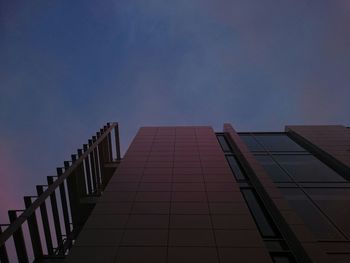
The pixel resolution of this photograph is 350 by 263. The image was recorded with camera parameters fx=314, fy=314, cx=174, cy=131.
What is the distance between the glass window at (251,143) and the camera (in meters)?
20.1

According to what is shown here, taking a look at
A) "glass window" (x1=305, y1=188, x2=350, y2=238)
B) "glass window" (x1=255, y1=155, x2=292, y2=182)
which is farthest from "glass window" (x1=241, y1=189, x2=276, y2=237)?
"glass window" (x1=305, y1=188, x2=350, y2=238)

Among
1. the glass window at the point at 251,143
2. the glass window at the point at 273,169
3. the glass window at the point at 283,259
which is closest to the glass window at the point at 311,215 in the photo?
the glass window at the point at 273,169

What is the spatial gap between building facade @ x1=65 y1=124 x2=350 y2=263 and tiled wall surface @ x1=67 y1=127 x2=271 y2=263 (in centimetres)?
3

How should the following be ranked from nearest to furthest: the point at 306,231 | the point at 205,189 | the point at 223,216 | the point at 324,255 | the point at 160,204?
the point at 324,255
the point at 306,231
the point at 223,216
the point at 160,204
the point at 205,189

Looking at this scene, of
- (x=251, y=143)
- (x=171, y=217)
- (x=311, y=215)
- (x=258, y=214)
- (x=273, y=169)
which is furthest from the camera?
(x=251, y=143)

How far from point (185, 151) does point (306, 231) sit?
8.79 meters

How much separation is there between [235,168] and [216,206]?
5.34m

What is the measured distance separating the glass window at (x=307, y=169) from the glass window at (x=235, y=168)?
94.9 inches

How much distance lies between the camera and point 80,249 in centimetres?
1002

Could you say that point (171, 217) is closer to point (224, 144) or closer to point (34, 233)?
point (34, 233)

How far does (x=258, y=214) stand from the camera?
1262 cm

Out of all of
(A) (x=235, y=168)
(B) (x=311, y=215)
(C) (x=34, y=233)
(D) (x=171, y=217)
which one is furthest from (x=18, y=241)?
(B) (x=311, y=215)

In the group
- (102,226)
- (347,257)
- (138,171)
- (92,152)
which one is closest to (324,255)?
(347,257)

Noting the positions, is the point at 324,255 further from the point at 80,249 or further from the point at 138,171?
the point at 138,171
